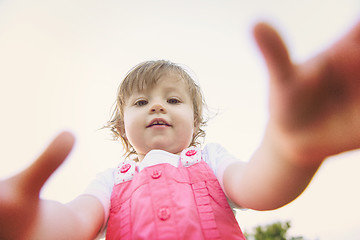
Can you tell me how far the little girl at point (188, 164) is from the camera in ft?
1.74

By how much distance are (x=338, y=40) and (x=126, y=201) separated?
A: 83 centimetres

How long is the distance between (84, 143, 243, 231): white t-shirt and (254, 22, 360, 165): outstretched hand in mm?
483

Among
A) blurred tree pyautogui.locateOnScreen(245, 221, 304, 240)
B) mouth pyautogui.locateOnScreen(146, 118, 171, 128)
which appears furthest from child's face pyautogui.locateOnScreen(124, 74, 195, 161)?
blurred tree pyautogui.locateOnScreen(245, 221, 304, 240)

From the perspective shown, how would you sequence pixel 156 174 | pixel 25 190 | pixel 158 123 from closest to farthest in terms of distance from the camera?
pixel 25 190
pixel 156 174
pixel 158 123

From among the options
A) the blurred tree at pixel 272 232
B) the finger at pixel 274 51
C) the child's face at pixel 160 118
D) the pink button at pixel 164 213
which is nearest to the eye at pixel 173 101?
the child's face at pixel 160 118

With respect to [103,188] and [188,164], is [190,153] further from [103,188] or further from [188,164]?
[103,188]

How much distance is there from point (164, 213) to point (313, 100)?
0.58 metres

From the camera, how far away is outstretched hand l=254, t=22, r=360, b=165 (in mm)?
513

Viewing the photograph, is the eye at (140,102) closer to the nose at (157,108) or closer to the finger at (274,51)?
the nose at (157,108)

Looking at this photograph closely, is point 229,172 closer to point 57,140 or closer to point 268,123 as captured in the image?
point 268,123

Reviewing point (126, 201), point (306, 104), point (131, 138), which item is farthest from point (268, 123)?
point (131, 138)

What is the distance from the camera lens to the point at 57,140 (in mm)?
655

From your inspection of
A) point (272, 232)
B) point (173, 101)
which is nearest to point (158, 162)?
point (173, 101)

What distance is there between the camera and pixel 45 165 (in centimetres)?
63
